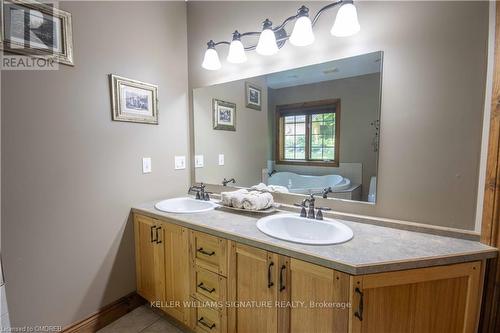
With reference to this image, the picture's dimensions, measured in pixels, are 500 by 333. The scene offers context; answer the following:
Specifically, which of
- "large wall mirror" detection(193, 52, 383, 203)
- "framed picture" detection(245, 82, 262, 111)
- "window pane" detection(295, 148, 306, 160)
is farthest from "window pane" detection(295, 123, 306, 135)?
"framed picture" detection(245, 82, 262, 111)

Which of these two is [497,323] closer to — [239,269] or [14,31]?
[239,269]

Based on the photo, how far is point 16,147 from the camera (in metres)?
1.32

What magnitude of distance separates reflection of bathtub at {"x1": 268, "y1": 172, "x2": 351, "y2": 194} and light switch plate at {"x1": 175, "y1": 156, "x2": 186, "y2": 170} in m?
0.90

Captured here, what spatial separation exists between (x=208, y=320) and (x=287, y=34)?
195 cm

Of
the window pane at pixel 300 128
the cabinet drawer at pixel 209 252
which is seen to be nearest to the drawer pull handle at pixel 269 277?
the cabinet drawer at pixel 209 252

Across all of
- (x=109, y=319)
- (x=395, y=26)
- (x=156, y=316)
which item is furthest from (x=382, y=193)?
(x=109, y=319)

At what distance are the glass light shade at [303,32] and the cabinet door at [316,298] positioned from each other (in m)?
1.28

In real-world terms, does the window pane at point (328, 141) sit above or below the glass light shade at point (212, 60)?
below

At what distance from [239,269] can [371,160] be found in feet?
3.28

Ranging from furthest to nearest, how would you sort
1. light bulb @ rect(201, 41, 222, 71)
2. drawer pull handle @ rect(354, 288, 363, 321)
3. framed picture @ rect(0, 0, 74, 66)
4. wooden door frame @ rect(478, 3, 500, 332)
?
light bulb @ rect(201, 41, 222, 71) < framed picture @ rect(0, 0, 74, 66) < wooden door frame @ rect(478, 3, 500, 332) < drawer pull handle @ rect(354, 288, 363, 321)

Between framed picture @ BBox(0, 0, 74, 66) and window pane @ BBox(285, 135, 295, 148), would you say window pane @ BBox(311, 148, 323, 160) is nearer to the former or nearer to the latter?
window pane @ BBox(285, 135, 295, 148)

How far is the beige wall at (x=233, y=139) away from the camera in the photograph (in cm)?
191

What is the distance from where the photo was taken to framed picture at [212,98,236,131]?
2.09 metres

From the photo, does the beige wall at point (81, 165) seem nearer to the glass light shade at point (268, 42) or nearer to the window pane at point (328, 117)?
the glass light shade at point (268, 42)
